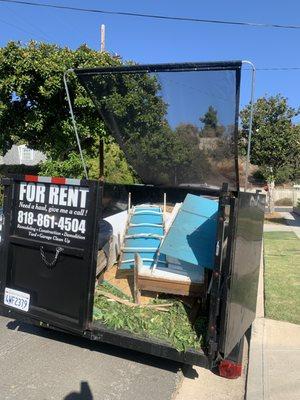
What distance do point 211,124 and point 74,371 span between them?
9.00ft

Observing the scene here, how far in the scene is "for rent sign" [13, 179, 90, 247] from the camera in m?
4.08

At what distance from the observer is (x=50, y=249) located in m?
4.25

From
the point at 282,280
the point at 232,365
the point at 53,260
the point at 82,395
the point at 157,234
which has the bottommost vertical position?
the point at 82,395

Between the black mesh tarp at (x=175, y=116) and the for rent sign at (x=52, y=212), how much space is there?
1482 millimetres

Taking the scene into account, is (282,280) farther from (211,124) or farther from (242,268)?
(242,268)

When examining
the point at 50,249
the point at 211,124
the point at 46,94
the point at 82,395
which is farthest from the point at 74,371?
the point at 46,94

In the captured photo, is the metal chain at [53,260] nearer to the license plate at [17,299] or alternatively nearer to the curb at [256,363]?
the license plate at [17,299]

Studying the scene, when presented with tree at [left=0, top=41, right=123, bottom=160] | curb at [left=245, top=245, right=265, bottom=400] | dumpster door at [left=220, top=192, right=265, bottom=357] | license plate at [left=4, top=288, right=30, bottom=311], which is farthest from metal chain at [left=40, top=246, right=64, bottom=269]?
tree at [left=0, top=41, right=123, bottom=160]

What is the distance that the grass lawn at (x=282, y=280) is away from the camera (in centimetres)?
634

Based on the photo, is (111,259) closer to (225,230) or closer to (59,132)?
(225,230)

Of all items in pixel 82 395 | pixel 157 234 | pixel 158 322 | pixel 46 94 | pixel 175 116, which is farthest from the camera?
pixel 46 94

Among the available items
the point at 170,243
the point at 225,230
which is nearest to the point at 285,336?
the point at 170,243

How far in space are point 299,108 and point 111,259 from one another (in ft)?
64.6

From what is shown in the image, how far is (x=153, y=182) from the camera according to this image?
6559 millimetres
